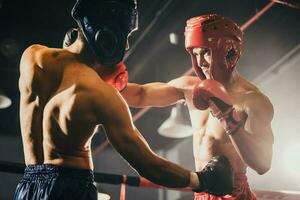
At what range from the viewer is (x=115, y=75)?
2.38 m

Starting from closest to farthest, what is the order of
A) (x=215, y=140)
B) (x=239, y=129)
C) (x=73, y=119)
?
(x=73, y=119), (x=239, y=129), (x=215, y=140)

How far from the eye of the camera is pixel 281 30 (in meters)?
5.69

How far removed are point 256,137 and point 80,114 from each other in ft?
3.95

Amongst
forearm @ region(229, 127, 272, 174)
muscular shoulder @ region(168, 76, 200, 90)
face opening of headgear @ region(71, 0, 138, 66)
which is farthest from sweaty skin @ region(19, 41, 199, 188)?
muscular shoulder @ region(168, 76, 200, 90)

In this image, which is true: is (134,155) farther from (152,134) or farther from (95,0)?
(152,134)

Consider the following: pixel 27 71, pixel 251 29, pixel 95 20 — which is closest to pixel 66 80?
pixel 27 71

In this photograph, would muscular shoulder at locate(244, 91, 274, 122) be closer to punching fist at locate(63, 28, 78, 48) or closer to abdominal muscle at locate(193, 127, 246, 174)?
abdominal muscle at locate(193, 127, 246, 174)

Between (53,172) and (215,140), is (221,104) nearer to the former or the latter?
(215,140)

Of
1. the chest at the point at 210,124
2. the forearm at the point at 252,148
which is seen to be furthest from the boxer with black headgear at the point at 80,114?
the chest at the point at 210,124

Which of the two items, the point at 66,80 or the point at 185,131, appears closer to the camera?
the point at 66,80

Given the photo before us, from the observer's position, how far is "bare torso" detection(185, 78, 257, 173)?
2.93 m

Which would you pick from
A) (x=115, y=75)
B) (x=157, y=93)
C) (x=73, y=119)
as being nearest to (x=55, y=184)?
(x=73, y=119)

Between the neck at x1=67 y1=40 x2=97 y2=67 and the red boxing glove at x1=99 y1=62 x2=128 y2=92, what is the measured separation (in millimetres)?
75

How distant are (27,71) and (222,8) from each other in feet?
11.5
